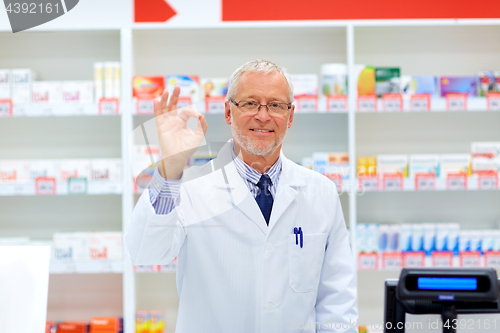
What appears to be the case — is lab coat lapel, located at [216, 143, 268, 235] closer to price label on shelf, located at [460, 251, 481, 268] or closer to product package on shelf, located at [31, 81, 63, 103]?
product package on shelf, located at [31, 81, 63, 103]

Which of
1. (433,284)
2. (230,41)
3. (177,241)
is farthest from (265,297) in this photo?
(230,41)

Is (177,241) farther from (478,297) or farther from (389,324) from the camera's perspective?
(478,297)

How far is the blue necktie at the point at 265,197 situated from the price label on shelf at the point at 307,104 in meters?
1.18

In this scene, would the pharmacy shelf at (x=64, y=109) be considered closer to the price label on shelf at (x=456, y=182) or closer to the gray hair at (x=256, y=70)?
the gray hair at (x=256, y=70)

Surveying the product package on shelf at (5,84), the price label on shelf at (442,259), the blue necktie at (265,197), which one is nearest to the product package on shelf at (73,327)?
the product package on shelf at (5,84)

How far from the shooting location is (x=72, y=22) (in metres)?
3.08

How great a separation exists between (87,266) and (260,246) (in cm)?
164

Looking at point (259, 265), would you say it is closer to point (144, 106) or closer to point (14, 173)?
point (144, 106)

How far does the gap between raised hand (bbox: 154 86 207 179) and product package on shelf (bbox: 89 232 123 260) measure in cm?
169

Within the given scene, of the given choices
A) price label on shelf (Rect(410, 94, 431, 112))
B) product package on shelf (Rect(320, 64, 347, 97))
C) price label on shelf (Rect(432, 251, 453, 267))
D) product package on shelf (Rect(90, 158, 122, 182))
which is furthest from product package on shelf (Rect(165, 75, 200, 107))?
price label on shelf (Rect(432, 251, 453, 267))

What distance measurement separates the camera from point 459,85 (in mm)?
2672

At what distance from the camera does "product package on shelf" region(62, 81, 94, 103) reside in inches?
103

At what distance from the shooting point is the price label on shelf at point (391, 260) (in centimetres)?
257

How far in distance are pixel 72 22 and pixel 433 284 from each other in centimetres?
326
